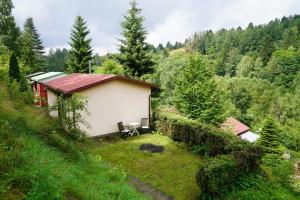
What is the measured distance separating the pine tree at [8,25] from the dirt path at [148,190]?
1192 inches

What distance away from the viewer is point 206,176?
8.09 metres

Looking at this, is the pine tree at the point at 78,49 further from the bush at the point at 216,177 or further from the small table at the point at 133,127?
the bush at the point at 216,177

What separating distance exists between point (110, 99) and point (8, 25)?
83.0 ft

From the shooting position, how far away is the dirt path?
8.36 m

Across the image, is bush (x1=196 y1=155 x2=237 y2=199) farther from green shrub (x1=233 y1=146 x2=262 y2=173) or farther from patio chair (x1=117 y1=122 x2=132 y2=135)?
patio chair (x1=117 y1=122 x2=132 y2=135)

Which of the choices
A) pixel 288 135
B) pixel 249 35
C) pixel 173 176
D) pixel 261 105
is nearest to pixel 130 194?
pixel 173 176

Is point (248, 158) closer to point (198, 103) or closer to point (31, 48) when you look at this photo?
point (198, 103)

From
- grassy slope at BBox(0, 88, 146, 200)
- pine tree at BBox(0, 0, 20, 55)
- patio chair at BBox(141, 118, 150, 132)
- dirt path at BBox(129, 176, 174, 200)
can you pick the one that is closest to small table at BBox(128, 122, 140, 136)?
patio chair at BBox(141, 118, 150, 132)

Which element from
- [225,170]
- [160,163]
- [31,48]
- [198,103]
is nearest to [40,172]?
[225,170]

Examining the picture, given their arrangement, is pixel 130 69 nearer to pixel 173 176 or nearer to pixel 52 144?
pixel 173 176

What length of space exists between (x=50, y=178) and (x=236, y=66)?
87.0 m

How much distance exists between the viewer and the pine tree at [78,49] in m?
36.4

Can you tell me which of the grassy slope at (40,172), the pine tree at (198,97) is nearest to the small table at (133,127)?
the pine tree at (198,97)

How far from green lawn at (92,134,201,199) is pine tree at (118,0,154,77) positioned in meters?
12.9
